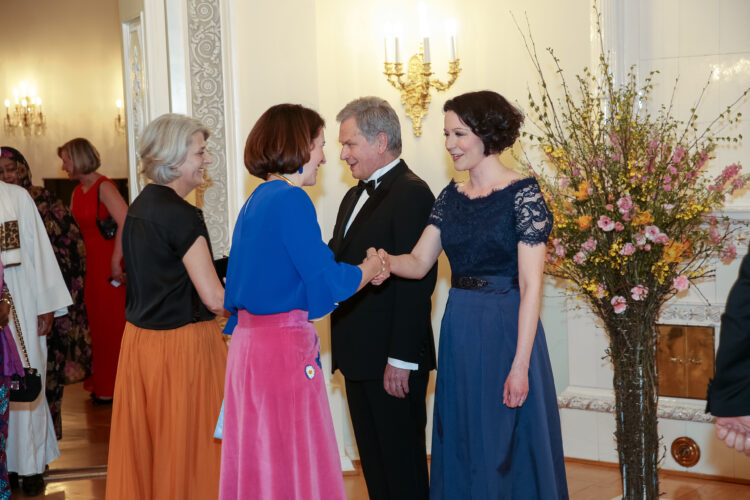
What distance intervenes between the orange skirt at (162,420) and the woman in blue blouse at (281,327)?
53 cm

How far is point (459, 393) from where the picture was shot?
302cm

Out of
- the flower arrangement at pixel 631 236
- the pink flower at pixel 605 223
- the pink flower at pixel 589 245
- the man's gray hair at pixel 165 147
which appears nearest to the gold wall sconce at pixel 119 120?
the man's gray hair at pixel 165 147

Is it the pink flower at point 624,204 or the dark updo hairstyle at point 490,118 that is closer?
the dark updo hairstyle at point 490,118

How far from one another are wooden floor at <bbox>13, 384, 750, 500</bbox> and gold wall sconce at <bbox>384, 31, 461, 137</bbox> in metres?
2.16

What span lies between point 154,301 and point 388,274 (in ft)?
2.99

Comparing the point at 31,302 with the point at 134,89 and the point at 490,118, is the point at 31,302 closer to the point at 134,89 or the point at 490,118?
the point at 134,89

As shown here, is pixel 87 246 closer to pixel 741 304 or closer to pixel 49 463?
pixel 49 463

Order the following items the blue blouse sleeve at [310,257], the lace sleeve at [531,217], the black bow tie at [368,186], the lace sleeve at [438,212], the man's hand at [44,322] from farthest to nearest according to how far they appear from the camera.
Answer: the man's hand at [44,322]
the black bow tie at [368,186]
the lace sleeve at [438,212]
the lace sleeve at [531,217]
the blue blouse sleeve at [310,257]

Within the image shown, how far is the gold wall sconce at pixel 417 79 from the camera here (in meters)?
4.92

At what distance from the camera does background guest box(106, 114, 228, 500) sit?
318 centimetres

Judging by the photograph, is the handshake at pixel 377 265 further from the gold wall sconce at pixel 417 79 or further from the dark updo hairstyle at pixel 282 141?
the gold wall sconce at pixel 417 79

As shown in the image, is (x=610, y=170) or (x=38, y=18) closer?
(x=610, y=170)

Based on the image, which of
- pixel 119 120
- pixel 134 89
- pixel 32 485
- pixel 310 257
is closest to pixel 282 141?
pixel 310 257

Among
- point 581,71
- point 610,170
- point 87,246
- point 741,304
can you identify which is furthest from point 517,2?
point 87,246
